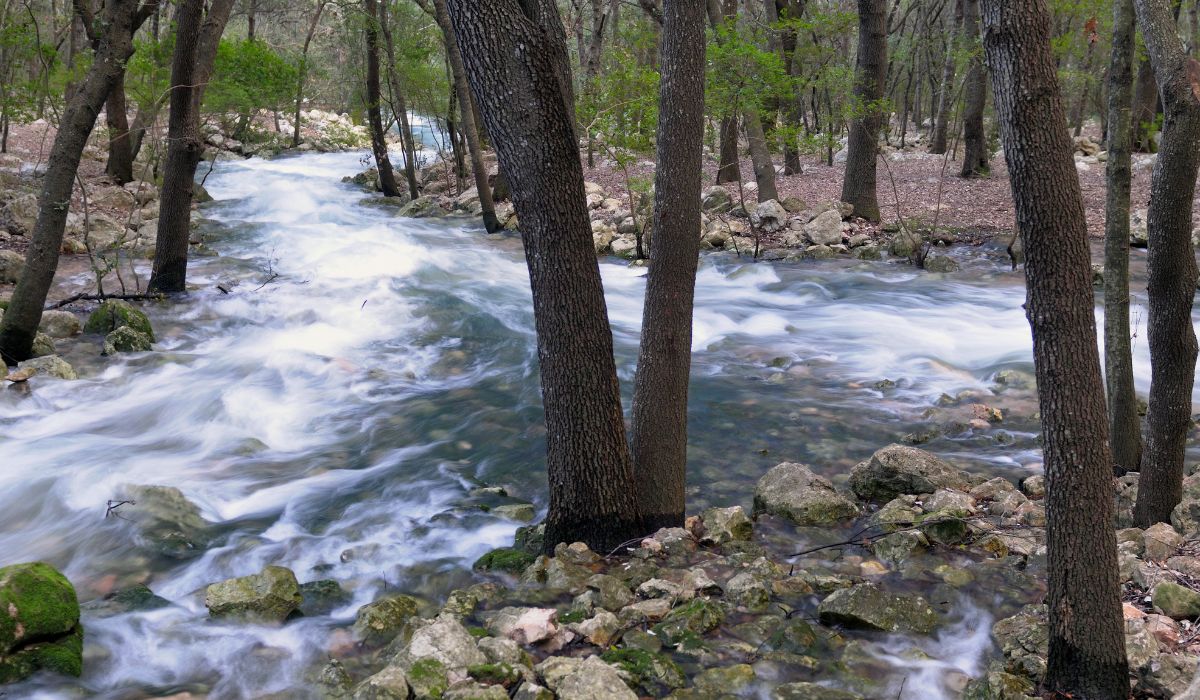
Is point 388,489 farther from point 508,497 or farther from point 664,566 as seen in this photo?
point 664,566

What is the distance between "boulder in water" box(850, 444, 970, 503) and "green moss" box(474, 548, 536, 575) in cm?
244

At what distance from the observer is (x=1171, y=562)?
4.14m

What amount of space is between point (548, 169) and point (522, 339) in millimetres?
6934

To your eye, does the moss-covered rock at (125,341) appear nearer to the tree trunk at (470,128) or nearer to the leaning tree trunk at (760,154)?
the tree trunk at (470,128)

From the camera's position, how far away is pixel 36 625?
388 cm

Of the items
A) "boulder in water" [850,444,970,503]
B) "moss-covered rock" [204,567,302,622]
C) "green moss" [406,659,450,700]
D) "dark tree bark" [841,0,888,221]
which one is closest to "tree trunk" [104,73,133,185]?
"dark tree bark" [841,0,888,221]

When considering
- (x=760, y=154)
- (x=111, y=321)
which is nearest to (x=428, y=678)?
(x=111, y=321)

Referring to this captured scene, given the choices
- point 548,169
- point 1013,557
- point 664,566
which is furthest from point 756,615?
point 548,169

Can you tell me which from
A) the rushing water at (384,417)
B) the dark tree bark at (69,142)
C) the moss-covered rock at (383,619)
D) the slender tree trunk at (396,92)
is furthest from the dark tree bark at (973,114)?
the moss-covered rock at (383,619)

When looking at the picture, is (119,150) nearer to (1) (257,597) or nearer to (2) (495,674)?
(1) (257,597)

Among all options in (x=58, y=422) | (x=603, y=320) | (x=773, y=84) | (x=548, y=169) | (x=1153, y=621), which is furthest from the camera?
(x=773, y=84)

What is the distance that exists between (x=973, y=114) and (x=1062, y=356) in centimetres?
1664

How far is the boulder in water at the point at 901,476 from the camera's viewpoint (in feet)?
18.9

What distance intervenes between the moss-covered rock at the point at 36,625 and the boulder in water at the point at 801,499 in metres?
3.93
